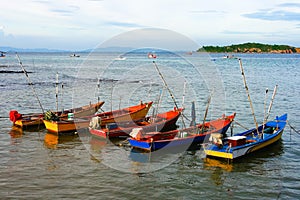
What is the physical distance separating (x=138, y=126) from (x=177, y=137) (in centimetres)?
375

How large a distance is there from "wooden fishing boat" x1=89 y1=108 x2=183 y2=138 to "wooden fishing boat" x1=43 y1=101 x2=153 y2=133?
1309 mm

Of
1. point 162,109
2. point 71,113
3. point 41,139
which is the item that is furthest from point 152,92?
point 41,139

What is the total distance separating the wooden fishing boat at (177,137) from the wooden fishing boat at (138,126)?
6.57 ft

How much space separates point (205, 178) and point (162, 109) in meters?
17.2

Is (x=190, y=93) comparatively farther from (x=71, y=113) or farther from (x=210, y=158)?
(x=210, y=158)

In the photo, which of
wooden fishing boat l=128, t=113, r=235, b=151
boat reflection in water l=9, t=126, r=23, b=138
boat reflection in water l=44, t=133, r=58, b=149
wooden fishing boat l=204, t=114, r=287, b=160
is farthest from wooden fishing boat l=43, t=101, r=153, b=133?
wooden fishing boat l=204, t=114, r=287, b=160

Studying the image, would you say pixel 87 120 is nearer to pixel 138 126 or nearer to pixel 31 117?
pixel 138 126

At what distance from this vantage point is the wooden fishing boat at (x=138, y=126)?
2258 cm

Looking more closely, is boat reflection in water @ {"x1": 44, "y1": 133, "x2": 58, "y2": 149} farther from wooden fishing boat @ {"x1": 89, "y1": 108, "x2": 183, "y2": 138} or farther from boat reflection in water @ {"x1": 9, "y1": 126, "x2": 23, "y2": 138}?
wooden fishing boat @ {"x1": 89, "y1": 108, "x2": 183, "y2": 138}

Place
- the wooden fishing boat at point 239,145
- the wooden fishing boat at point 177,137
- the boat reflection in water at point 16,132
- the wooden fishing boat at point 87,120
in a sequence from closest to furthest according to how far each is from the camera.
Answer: the wooden fishing boat at point 239,145 < the wooden fishing boat at point 177,137 < the boat reflection in water at point 16,132 < the wooden fishing boat at point 87,120

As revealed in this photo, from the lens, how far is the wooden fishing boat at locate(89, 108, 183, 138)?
22.6 meters

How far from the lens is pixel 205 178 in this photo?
640 inches

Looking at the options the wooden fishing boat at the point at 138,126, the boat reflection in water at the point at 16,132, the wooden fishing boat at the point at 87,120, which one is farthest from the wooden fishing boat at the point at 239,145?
the boat reflection in water at the point at 16,132

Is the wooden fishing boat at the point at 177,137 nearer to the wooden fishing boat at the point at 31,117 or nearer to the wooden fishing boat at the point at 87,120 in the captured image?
the wooden fishing boat at the point at 87,120
